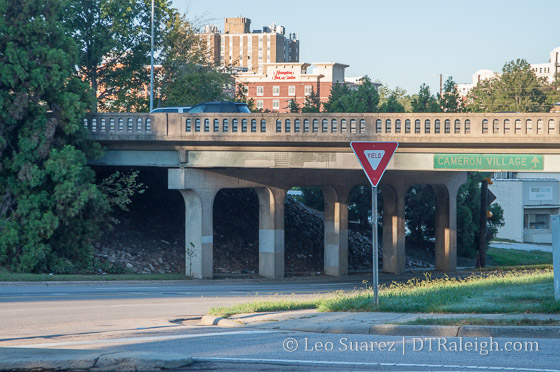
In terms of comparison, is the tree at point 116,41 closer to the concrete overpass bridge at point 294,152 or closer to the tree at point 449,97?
the concrete overpass bridge at point 294,152

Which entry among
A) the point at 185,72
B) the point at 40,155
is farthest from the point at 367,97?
the point at 40,155

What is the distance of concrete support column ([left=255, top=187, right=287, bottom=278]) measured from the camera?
3538 centimetres

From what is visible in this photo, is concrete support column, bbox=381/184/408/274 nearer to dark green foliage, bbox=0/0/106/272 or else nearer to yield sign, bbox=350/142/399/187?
dark green foliage, bbox=0/0/106/272

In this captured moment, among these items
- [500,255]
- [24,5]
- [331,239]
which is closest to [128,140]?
[24,5]

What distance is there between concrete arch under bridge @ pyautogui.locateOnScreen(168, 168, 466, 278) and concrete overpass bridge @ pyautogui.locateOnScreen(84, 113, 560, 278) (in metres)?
0.05

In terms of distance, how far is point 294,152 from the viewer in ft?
103

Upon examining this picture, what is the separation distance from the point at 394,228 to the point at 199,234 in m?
12.8

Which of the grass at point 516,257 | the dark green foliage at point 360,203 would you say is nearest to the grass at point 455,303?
the grass at point 516,257

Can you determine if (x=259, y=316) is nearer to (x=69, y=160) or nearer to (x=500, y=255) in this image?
(x=69, y=160)

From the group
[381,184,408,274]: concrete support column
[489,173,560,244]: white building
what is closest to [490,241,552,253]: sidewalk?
[489,173,560,244]: white building

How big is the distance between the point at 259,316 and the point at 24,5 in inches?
871

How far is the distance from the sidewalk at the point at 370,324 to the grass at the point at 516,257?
37.3 metres

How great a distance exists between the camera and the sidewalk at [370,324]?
10.8 meters

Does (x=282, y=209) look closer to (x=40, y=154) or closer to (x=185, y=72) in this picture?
(x=40, y=154)
